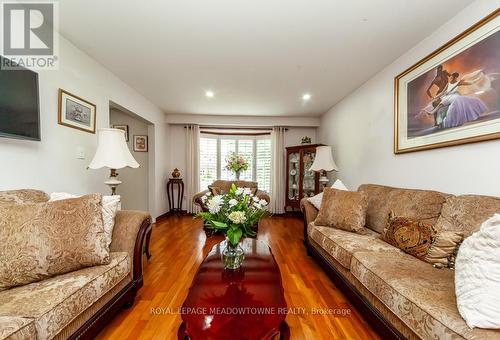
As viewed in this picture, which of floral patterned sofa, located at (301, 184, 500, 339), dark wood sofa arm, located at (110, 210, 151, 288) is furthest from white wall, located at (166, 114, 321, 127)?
dark wood sofa arm, located at (110, 210, 151, 288)

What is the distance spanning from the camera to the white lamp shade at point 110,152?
85.6 inches

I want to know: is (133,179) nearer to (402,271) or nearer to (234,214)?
(234,214)

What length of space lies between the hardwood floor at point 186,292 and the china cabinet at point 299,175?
1387 millimetres

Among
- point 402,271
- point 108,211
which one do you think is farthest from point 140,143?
point 402,271

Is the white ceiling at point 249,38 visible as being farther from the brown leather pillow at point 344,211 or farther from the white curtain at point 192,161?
the white curtain at point 192,161

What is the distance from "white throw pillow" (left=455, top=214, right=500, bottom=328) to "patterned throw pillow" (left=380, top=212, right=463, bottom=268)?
0.42 metres

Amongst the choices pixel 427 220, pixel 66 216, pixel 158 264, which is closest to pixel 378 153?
pixel 427 220

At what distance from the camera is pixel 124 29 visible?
2.02m

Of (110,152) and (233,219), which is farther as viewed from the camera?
(110,152)

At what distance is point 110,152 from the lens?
7.25 feet

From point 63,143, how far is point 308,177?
13.2 feet

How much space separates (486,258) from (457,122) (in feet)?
4.33

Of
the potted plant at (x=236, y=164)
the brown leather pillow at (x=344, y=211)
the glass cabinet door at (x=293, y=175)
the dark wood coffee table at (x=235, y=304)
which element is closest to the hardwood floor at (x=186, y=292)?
the dark wood coffee table at (x=235, y=304)

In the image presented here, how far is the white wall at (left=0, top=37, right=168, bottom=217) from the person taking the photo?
1.73m
